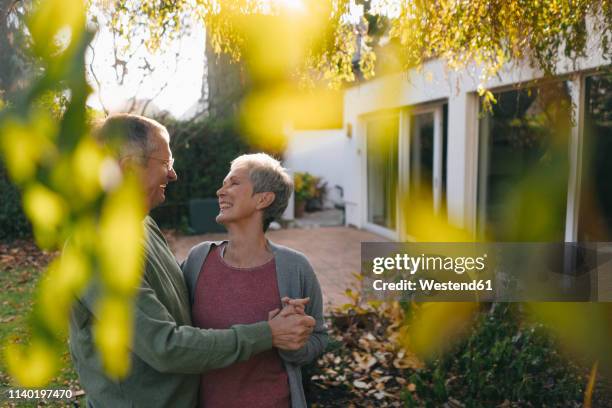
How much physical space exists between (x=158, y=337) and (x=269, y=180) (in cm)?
81

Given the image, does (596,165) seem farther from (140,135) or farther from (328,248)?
(140,135)

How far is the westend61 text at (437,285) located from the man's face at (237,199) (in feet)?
8.60

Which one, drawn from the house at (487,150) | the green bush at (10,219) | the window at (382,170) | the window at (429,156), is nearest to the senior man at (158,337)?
the house at (487,150)

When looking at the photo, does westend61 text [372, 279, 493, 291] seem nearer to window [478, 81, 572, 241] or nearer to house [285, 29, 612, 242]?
house [285, 29, 612, 242]

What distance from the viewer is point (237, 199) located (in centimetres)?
200

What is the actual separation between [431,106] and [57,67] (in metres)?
A: 8.46

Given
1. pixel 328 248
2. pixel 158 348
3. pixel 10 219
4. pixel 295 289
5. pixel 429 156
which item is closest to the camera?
pixel 158 348

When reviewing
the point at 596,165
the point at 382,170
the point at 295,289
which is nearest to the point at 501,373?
the point at 295,289

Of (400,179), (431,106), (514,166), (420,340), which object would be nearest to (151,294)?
(420,340)

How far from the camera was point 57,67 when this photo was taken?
1.48 ft

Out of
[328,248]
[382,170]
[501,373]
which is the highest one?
[382,170]

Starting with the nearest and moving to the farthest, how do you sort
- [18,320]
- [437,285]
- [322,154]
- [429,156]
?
1. [437,285]
2. [18,320]
3. [429,156]
4. [322,154]

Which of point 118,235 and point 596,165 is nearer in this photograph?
point 118,235

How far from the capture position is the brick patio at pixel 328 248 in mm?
6945
